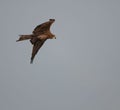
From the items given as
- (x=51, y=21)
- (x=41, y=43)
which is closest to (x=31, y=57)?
(x=41, y=43)

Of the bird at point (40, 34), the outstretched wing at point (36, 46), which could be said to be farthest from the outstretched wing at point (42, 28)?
the outstretched wing at point (36, 46)

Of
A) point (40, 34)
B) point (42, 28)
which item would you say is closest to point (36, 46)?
point (40, 34)

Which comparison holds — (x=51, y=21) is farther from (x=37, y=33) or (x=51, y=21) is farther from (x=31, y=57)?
(x=31, y=57)

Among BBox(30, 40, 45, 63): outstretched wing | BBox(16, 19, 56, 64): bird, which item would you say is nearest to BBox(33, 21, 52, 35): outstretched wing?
BBox(16, 19, 56, 64): bird

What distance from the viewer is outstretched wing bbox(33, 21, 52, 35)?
165 ft

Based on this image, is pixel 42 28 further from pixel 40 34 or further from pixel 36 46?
pixel 36 46

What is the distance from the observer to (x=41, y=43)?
174ft

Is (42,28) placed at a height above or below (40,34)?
above

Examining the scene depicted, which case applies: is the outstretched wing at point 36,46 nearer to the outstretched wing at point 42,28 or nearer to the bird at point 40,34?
the bird at point 40,34

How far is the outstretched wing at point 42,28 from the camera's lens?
5025cm

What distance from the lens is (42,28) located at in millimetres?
50500

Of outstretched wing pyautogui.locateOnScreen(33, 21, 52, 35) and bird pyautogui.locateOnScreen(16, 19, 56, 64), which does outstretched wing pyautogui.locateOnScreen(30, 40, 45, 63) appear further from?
outstretched wing pyautogui.locateOnScreen(33, 21, 52, 35)

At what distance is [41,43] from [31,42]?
149 centimetres

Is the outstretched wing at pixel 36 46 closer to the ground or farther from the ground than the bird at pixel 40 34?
closer to the ground
